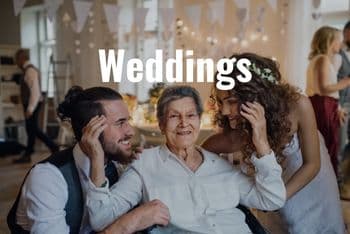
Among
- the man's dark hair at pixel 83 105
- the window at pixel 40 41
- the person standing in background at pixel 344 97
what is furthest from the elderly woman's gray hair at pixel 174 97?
the person standing in background at pixel 344 97

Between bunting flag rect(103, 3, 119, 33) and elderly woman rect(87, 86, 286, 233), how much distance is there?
0.60 m

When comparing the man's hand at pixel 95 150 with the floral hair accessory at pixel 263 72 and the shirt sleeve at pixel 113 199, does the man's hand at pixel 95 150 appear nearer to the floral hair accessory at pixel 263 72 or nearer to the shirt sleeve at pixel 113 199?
the shirt sleeve at pixel 113 199

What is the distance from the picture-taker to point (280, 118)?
3.56 feet

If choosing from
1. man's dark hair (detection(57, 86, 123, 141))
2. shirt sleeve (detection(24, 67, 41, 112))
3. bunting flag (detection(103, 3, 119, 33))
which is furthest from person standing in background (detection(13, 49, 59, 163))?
man's dark hair (detection(57, 86, 123, 141))

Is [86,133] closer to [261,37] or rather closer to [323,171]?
[323,171]

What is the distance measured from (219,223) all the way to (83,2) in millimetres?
1058

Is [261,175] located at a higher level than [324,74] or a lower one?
lower

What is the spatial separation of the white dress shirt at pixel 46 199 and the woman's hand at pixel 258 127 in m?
0.39

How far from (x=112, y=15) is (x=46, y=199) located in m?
0.87

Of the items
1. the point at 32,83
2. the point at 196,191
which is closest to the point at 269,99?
the point at 196,191

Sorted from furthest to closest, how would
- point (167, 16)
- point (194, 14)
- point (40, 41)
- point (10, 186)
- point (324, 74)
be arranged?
point (40, 41), point (10, 186), point (324, 74), point (194, 14), point (167, 16)

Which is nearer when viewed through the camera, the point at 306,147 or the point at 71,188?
the point at 71,188

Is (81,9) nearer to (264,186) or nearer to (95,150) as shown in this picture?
(95,150)

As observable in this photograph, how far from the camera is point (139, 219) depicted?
3.14 ft
